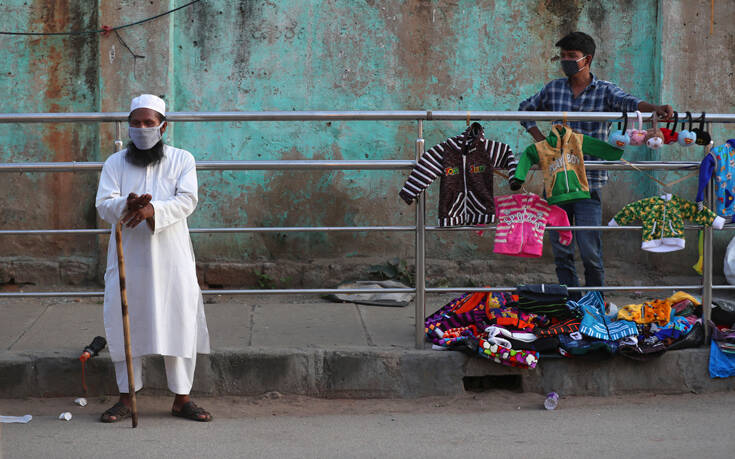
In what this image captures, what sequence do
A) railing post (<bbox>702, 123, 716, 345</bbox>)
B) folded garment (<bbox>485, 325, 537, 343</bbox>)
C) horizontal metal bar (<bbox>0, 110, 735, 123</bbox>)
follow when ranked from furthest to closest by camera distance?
railing post (<bbox>702, 123, 716, 345</bbox>) → folded garment (<bbox>485, 325, 537, 343</bbox>) → horizontal metal bar (<bbox>0, 110, 735, 123</bbox>)

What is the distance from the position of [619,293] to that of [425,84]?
2.42 meters

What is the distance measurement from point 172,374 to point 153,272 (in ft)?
1.86

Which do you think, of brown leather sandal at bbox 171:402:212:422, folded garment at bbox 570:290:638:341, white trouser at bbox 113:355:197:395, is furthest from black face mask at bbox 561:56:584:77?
brown leather sandal at bbox 171:402:212:422

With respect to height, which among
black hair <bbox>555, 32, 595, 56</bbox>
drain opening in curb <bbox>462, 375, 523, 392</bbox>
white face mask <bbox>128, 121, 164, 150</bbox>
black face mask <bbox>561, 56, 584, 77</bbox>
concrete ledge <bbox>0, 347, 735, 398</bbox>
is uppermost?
black hair <bbox>555, 32, 595, 56</bbox>

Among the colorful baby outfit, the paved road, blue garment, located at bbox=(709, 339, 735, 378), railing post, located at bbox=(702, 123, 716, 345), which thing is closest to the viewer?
the paved road

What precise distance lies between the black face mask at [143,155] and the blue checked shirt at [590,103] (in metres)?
2.35

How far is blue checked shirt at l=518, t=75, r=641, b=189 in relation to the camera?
5.46 metres

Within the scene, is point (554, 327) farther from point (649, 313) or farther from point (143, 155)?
point (143, 155)

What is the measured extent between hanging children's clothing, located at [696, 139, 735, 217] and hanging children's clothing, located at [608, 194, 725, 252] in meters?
0.09

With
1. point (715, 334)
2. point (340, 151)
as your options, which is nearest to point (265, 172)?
point (340, 151)

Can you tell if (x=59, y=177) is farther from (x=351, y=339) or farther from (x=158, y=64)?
(x=351, y=339)

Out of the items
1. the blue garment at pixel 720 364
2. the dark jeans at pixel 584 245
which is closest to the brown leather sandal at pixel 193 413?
the dark jeans at pixel 584 245

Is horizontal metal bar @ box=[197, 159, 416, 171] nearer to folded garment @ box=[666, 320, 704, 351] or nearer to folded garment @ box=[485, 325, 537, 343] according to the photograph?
folded garment @ box=[485, 325, 537, 343]

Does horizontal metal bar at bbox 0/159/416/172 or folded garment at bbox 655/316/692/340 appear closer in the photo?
horizontal metal bar at bbox 0/159/416/172
